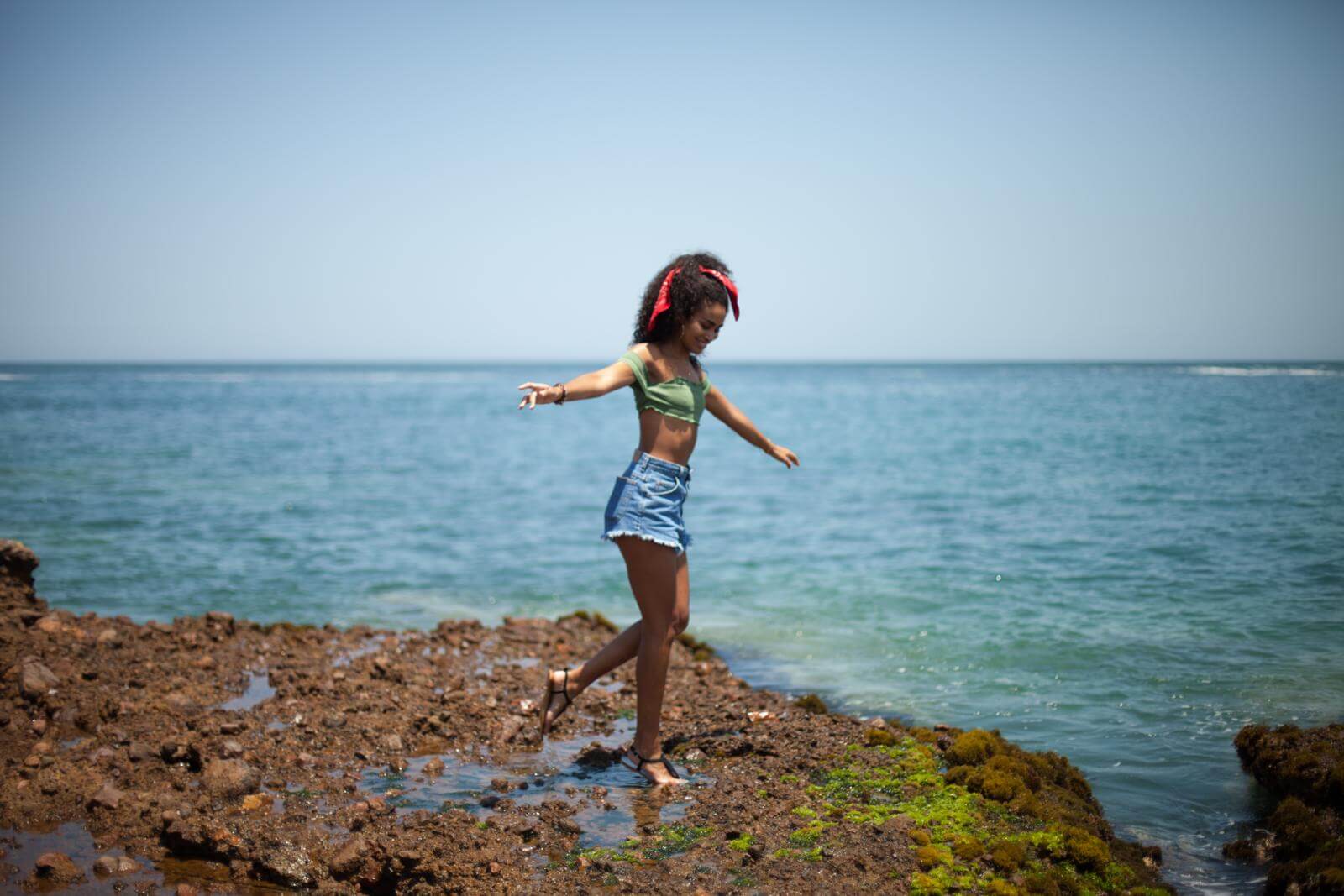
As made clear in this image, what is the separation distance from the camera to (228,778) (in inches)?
191

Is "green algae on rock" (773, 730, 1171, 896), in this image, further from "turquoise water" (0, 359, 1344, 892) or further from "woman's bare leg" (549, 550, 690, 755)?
"woman's bare leg" (549, 550, 690, 755)

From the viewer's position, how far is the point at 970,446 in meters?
27.6

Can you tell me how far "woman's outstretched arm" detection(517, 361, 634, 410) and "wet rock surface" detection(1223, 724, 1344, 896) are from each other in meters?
3.62

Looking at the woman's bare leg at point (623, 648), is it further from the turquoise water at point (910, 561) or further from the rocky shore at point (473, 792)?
the turquoise water at point (910, 561)

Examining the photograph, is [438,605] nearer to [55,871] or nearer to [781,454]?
[781,454]

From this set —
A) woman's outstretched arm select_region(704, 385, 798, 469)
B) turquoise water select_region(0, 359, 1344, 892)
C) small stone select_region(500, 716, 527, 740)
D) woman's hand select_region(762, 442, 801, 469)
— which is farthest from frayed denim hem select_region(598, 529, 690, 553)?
turquoise water select_region(0, 359, 1344, 892)

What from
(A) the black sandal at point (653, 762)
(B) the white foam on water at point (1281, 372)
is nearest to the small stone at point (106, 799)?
(A) the black sandal at point (653, 762)

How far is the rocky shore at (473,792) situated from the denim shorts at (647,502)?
135 centimetres

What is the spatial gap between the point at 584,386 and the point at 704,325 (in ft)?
2.73

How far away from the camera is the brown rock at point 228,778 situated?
189 inches

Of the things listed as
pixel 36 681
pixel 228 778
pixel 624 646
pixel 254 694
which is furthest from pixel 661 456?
pixel 36 681

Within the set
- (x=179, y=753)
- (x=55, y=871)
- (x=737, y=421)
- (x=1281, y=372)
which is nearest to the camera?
(x=55, y=871)

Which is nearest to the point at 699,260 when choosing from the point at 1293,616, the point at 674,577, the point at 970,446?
the point at 674,577

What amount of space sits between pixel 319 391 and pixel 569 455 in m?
57.7
